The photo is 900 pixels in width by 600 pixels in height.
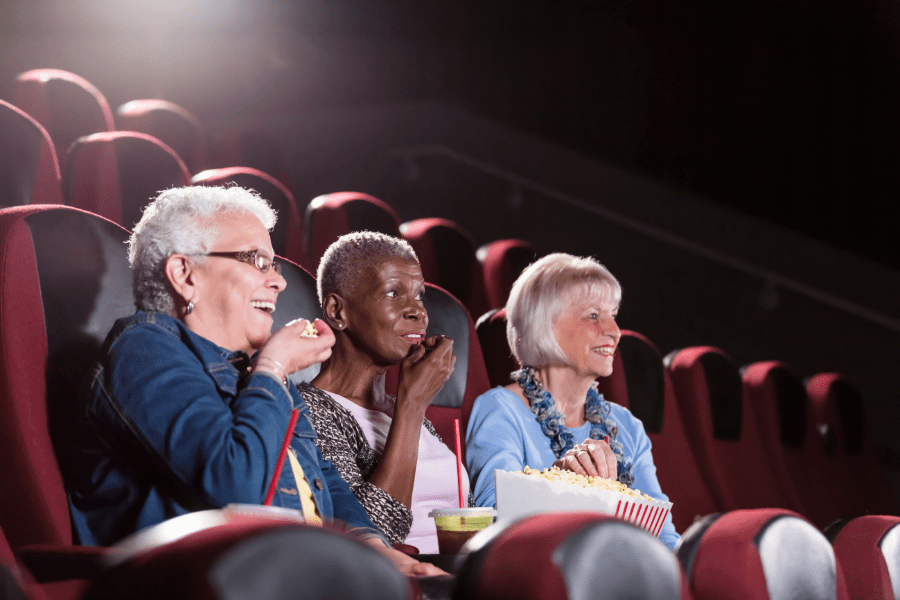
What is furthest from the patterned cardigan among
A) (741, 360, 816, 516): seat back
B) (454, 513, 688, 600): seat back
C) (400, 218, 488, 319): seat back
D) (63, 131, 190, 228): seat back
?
(741, 360, 816, 516): seat back

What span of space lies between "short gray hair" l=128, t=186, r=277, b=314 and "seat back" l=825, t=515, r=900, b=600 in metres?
0.58

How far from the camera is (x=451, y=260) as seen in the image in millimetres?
1698

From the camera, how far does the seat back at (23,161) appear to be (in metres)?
1.23

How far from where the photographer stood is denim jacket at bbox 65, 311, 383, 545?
23.8 inches

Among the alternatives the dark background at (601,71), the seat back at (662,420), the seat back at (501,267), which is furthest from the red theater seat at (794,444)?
the dark background at (601,71)

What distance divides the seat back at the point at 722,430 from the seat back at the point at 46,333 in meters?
1.08

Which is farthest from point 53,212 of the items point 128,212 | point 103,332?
point 128,212

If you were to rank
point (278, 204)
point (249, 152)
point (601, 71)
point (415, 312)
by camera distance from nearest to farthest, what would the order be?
1. point (415, 312)
2. point (278, 204)
3. point (249, 152)
4. point (601, 71)

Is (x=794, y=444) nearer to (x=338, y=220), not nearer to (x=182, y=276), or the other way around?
(x=338, y=220)

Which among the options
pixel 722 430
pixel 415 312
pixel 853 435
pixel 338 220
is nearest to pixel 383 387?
pixel 415 312

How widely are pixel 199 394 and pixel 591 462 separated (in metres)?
0.47

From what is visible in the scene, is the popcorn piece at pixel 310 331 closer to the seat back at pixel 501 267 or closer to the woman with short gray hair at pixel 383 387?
the woman with short gray hair at pixel 383 387

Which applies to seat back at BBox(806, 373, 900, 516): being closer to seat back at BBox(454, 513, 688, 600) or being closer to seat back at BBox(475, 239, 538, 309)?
seat back at BBox(475, 239, 538, 309)

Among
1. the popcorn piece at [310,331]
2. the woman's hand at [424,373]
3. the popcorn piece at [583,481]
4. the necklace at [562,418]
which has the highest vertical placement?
the popcorn piece at [310,331]
